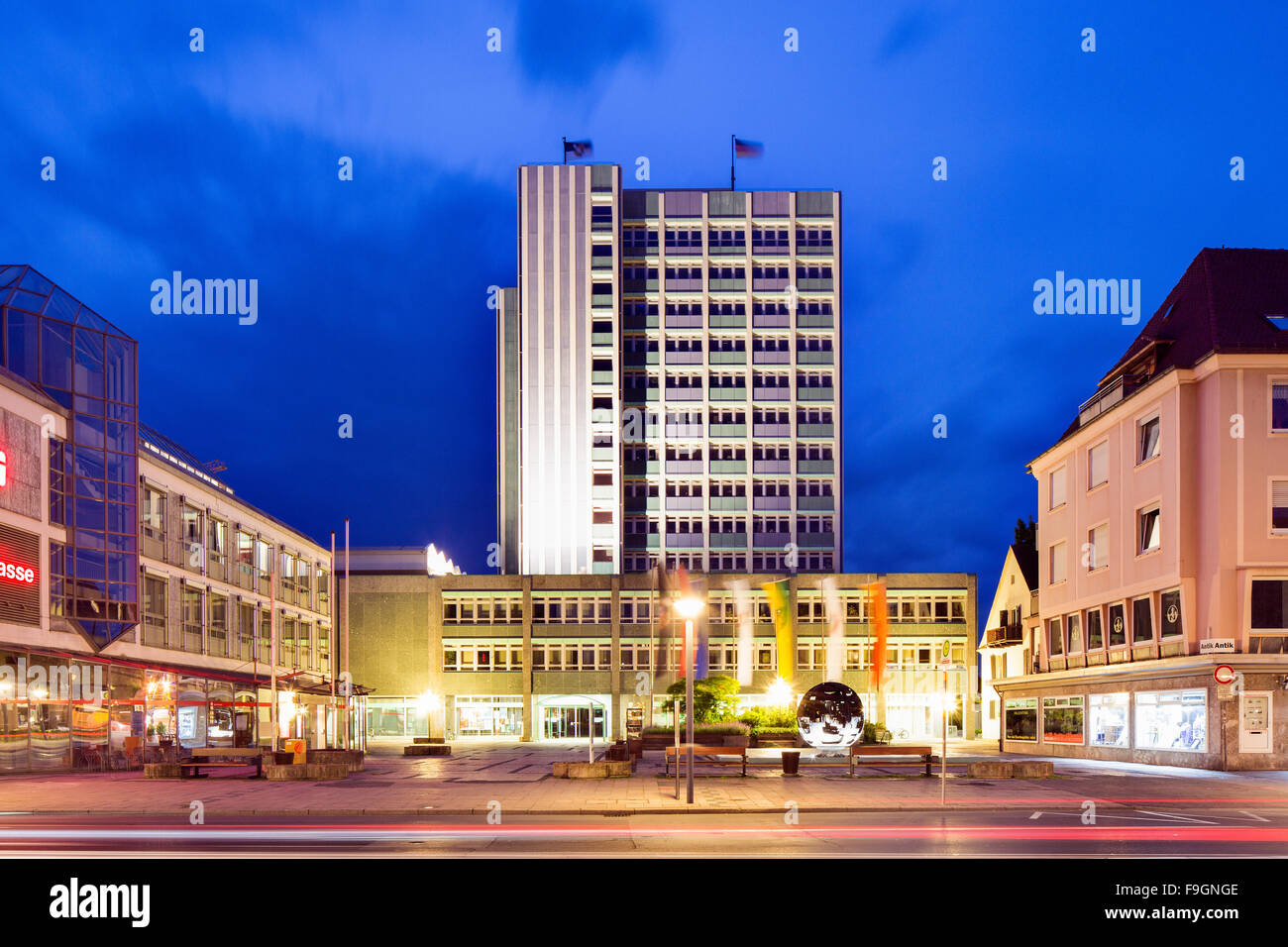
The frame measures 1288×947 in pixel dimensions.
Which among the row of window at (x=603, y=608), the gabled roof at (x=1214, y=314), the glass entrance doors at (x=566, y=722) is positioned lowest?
the glass entrance doors at (x=566, y=722)

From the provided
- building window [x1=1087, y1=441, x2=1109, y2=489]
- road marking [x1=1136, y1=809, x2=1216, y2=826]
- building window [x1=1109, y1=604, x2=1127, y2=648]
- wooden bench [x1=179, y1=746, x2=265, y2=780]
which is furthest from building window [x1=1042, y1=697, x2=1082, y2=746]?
wooden bench [x1=179, y1=746, x2=265, y2=780]

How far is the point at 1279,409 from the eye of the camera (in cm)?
4078

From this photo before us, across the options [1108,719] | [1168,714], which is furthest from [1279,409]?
[1108,719]

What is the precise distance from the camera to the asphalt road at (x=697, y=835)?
15.8 metres

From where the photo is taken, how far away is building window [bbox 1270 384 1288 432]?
40.7 m

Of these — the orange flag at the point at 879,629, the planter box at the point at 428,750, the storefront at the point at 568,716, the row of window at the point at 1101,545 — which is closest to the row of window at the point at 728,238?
the storefront at the point at 568,716

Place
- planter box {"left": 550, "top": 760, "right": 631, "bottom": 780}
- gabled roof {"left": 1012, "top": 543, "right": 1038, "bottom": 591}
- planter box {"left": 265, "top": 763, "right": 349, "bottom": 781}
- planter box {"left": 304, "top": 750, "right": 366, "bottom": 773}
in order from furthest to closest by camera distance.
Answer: gabled roof {"left": 1012, "top": 543, "right": 1038, "bottom": 591}
planter box {"left": 304, "top": 750, "right": 366, "bottom": 773}
planter box {"left": 265, "top": 763, "right": 349, "bottom": 781}
planter box {"left": 550, "top": 760, "right": 631, "bottom": 780}

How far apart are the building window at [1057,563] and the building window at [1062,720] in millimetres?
5894

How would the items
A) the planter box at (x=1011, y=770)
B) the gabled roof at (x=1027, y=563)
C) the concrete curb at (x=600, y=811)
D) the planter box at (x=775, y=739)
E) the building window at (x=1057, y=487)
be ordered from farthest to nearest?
the gabled roof at (x=1027, y=563)
the building window at (x=1057, y=487)
the planter box at (x=775, y=739)
the planter box at (x=1011, y=770)
the concrete curb at (x=600, y=811)

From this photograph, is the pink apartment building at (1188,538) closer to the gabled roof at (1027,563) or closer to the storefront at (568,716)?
the gabled roof at (1027,563)

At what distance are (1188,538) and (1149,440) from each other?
5.06 m

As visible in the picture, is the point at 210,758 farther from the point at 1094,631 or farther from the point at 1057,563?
the point at 1057,563

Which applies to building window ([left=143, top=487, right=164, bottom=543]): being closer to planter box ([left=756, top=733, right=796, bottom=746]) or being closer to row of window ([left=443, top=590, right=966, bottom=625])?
planter box ([left=756, top=733, right=796, bottom=746])

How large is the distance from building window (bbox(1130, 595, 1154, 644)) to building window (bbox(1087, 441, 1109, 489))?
5.88m
